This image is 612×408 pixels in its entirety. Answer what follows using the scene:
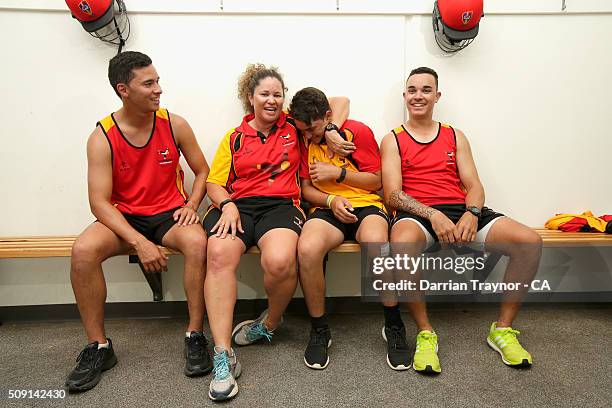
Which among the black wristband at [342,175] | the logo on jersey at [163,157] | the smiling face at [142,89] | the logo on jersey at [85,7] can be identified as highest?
the logo on jersey at [85,7]

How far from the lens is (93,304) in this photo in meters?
1.81

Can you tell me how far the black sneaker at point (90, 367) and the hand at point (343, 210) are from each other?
116 cm

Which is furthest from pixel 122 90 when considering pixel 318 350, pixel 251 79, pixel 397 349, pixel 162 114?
pixel 397 349

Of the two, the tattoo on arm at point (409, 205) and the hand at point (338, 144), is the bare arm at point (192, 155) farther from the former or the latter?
the tattoo on arm at point (409, 205)

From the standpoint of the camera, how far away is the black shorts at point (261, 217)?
1920 millimetres

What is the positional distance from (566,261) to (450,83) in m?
1.26

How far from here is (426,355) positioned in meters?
1.76

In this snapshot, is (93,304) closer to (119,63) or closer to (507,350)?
(119,63)

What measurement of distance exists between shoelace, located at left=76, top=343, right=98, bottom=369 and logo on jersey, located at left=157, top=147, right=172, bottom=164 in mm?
859

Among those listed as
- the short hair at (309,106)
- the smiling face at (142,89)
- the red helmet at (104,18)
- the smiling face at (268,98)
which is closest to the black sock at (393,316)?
the short hair at (309,106)

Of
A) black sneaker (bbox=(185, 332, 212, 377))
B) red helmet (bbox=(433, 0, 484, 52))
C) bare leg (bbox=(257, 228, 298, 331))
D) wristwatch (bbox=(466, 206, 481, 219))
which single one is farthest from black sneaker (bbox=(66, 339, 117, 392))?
red helmet (bbox=(433, 0, 484, 52))

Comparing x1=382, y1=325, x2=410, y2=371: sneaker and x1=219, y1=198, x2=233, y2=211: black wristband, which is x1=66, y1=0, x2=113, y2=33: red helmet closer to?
x1=219, y1=198, x2=233, y2=211: black wristband

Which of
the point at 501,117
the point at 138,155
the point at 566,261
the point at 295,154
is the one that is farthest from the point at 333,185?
the point at 566,261

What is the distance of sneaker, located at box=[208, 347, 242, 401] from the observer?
1.56 m
